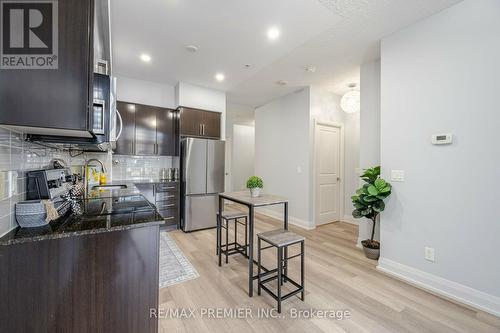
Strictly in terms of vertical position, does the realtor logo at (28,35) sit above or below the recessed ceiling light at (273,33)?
below

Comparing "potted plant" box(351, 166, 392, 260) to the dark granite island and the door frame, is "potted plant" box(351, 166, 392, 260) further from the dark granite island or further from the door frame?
the dark granite island

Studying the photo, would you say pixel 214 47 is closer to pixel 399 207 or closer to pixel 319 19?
pixel 319 19

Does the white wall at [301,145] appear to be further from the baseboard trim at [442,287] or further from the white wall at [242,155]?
the white wall at [242,155]

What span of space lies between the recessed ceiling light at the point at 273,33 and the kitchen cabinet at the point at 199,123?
2.17 m

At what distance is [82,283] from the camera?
1.08 metres

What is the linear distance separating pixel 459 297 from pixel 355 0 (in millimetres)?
3039

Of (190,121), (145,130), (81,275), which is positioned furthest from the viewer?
(190,121)

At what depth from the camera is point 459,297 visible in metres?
2.02

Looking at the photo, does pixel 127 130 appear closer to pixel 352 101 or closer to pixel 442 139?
pixel 352 101

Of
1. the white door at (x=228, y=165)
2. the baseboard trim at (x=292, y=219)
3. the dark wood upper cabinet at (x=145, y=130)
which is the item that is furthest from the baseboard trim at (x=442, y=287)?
the white door at (x=228, y=165)

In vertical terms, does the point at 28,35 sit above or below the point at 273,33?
below

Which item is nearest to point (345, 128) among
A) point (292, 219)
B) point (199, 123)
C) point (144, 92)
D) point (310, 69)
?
point (310, 69)

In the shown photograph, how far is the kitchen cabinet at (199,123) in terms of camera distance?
13.7 ft

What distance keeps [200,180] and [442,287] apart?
3.68 metres
